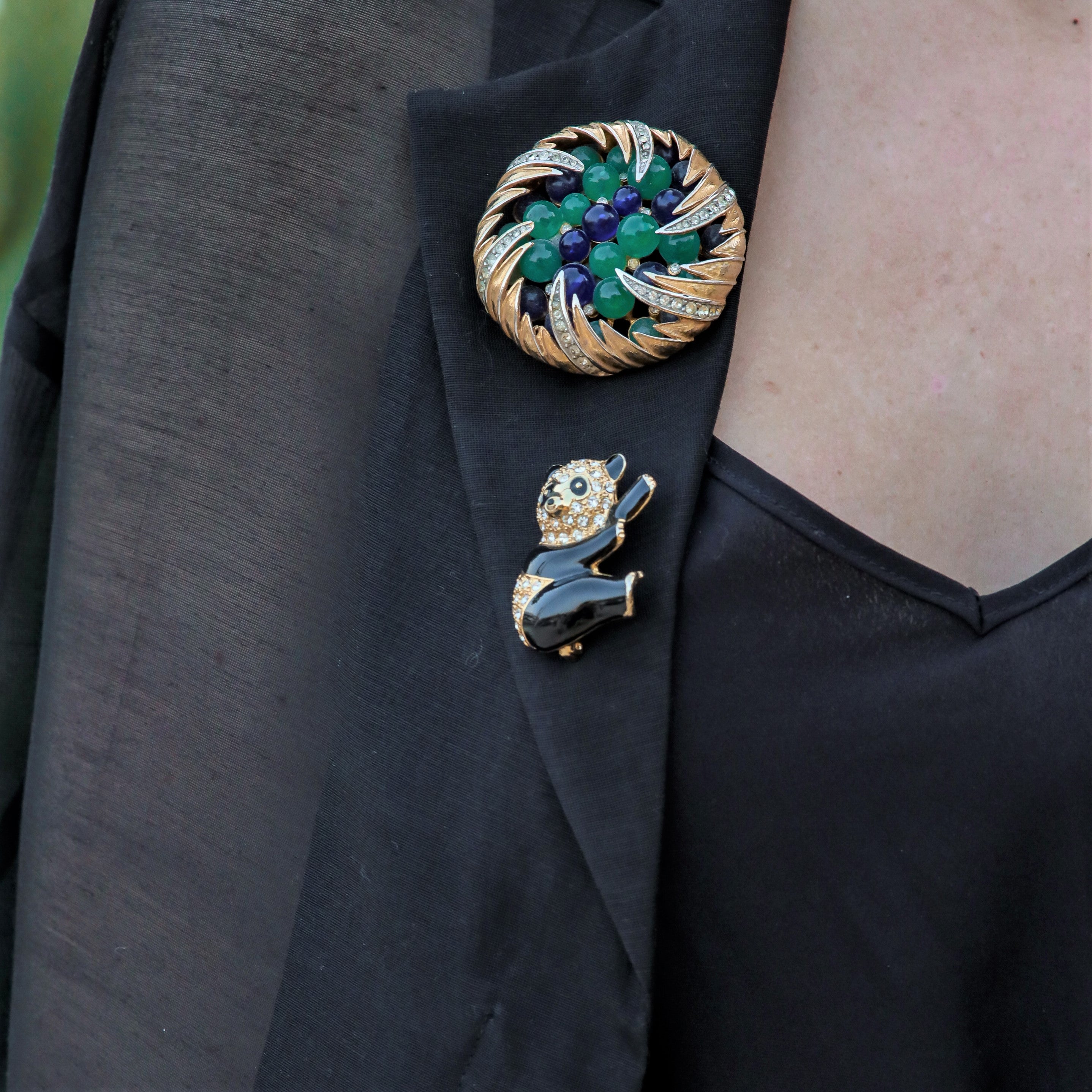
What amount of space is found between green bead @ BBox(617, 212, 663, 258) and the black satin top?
0.15 meters

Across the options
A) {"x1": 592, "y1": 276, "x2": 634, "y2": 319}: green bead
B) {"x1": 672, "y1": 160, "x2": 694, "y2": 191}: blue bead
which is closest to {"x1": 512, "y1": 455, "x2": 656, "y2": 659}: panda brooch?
{"x1": 592, "y1": 276, "x2": 634, "y2": 319}: green bead

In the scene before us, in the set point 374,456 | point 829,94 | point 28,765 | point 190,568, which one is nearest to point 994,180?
point 829,94

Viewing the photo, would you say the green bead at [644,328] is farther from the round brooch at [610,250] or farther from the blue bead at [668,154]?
the blue bead at [668,154]

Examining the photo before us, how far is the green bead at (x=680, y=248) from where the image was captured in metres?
0.74

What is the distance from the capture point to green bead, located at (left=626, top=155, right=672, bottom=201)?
29.4 inches

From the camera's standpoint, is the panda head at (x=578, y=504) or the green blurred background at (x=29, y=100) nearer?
the panda head at (x=578, y=504)

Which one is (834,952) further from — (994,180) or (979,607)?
(994,180)

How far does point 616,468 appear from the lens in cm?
72

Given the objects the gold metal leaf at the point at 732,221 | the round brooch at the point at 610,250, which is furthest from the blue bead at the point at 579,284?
the gold metal leaf at the point at 732,221

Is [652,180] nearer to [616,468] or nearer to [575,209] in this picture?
[575,209]

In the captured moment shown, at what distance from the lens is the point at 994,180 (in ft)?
2.94

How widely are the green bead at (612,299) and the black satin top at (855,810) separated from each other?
0.40ft

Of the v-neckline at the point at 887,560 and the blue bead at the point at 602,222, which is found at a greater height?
the blue bead at the point at 602,222

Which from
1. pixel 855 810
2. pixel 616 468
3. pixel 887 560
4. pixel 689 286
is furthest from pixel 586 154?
pixel 855 810
